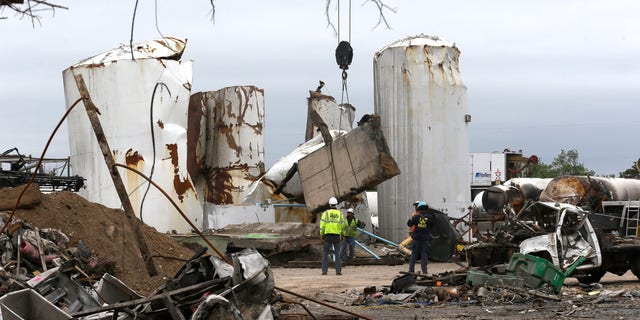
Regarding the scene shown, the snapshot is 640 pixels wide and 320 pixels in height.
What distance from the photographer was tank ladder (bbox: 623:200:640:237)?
23.8 m

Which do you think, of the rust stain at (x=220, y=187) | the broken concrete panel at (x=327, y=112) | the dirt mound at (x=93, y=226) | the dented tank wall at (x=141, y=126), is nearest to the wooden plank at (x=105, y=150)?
the dirt mound at (x=93, y=226)

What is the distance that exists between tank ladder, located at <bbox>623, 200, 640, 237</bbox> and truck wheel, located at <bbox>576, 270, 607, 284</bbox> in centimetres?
659

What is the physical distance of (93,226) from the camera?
1770 cm

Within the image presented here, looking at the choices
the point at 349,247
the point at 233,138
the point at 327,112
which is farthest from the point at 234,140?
the point at 349,247

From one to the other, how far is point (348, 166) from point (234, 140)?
24.7 feet

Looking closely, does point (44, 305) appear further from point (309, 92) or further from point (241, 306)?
point (309, 92)

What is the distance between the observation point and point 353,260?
24609 millimetres

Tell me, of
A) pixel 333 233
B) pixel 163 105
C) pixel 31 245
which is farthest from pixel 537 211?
pixel 163 105

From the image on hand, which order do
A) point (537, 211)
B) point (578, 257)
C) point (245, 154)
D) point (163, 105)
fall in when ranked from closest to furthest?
point (578, 257) → point (537, 211) → point (163, 105) → point (245, 154)

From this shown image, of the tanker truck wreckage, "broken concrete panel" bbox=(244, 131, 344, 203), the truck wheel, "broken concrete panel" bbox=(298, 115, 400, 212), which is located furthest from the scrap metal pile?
"broken concrete panel" bbox=(244, 131, 344, 203)

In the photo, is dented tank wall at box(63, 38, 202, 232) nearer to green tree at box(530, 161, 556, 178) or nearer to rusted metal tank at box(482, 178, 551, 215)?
rusted metal tank at box(482, 178, 551, 215)

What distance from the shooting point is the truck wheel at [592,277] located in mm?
16891

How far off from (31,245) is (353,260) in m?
11.4

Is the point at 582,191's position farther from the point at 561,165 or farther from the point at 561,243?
the point at 561,165
